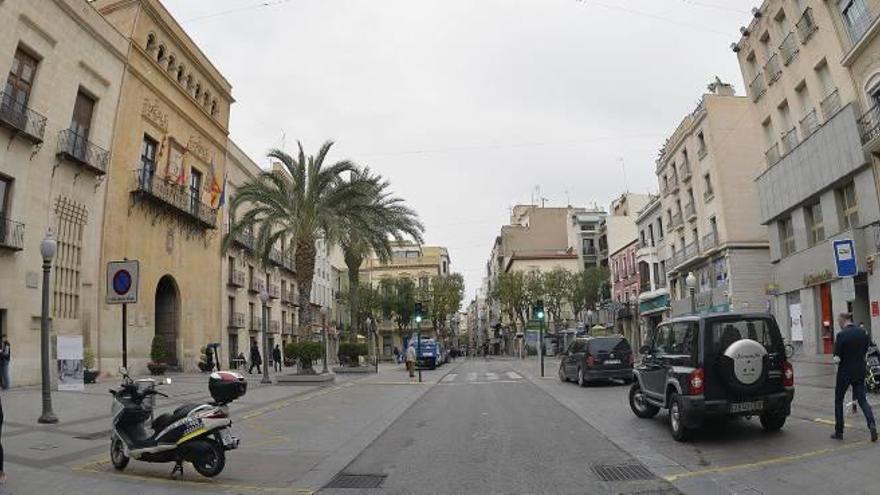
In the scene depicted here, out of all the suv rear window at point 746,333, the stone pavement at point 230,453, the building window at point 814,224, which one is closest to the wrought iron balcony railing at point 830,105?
the building window at point 814,224

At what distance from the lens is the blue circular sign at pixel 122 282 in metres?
12.2

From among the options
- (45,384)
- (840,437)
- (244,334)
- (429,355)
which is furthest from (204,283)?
(840,437)

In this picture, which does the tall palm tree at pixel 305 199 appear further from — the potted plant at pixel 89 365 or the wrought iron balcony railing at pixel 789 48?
the wrought iron balcony railing at pixel 789 48

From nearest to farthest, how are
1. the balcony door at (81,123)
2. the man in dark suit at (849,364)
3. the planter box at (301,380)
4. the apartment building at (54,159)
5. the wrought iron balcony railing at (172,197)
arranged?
the man in dark suit at (849,364)
the apartment building at (54,159)
the balcony door at (81,123)
the planter box at (301,380)
the wrought iron balcony railing at (172,197)

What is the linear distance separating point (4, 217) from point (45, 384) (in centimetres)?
1104

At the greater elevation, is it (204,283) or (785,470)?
(204,283)

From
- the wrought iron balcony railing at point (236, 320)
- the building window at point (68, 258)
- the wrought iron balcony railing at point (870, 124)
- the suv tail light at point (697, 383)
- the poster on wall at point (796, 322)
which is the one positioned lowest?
the suv tail light at point (697, 383)

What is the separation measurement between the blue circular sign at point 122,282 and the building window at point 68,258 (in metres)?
12.6

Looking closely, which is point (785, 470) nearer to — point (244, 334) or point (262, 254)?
point (262, 254)

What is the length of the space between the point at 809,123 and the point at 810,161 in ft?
5.51

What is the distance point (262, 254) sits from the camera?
29.2 m

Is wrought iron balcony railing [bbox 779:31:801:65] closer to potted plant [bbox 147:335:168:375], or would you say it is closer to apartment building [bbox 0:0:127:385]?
apartment building [bbox 0:0:127:385]

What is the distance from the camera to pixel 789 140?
93.7 ft

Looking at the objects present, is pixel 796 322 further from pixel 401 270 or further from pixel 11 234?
pixel 401 270
